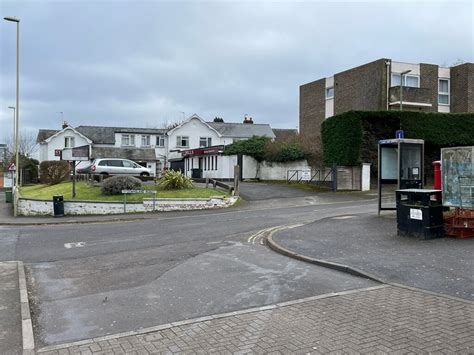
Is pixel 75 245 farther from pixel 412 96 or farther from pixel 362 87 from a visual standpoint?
pixel 362 87

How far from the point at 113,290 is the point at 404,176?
440 inches

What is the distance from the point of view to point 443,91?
124 ft

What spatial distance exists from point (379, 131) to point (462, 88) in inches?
525

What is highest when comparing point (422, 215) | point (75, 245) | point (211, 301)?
point (422, 215)

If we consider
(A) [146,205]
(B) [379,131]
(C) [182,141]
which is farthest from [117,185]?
(C) [182,141]

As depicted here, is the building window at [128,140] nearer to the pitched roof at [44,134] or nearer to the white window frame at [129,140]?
the white window frame at [129,140]

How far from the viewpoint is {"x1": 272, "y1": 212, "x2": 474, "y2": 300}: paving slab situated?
700 centimetres

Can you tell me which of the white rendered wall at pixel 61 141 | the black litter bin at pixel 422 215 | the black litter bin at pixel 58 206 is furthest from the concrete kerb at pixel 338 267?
the white rendered wall at pixel 61 141

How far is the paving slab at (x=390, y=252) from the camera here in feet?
23.0

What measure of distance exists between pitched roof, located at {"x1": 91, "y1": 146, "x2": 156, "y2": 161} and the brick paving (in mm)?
52475

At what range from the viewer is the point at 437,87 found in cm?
3728

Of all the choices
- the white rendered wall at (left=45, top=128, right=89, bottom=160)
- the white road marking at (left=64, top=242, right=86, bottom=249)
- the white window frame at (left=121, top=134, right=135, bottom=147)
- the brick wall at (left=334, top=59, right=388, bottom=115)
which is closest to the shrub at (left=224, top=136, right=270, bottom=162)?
the brick wall at (left=334, top=59, right=388, bottom=115)

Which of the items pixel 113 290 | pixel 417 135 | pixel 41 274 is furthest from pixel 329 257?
pixel 417 135

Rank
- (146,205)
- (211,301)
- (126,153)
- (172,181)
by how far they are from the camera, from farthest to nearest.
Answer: (126,153) < (172,181) < (146,205) < (211,301)
